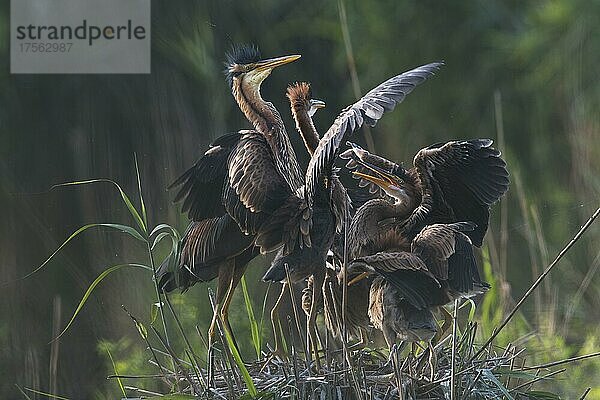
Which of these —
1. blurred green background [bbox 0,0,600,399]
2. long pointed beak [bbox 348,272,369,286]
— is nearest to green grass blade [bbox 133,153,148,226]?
blurred green background [bbox 0,0,600,399]

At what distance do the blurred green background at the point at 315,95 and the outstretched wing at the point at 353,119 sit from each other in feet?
0.63

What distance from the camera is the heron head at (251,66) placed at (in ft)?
4.95

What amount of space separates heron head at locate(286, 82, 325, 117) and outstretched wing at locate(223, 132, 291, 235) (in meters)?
0.08

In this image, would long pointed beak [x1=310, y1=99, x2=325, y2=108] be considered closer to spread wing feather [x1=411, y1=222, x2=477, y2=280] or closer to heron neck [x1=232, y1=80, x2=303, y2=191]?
heron neck [x1=232, y1=80, x2=303, y2=191]

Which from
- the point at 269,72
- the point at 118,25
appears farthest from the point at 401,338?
the point at 118,25

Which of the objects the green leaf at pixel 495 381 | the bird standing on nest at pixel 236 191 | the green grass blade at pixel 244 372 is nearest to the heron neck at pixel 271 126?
the bird standing on nest at pixel 236 191

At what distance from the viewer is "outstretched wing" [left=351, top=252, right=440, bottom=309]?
4.47 ft

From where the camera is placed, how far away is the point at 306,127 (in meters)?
1.46

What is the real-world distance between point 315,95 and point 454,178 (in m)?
0.29

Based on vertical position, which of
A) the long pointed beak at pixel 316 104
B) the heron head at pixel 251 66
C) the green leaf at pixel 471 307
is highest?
the heron head at pixel 251 66

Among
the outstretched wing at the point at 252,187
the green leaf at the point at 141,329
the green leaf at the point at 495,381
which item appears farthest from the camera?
the green leaf at the point at 141,329

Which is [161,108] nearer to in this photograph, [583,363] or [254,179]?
[254,179]

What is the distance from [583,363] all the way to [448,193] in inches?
16.0

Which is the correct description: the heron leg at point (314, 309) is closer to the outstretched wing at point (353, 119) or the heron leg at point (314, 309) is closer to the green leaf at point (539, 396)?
the outstretched wing at point (353, 119)
